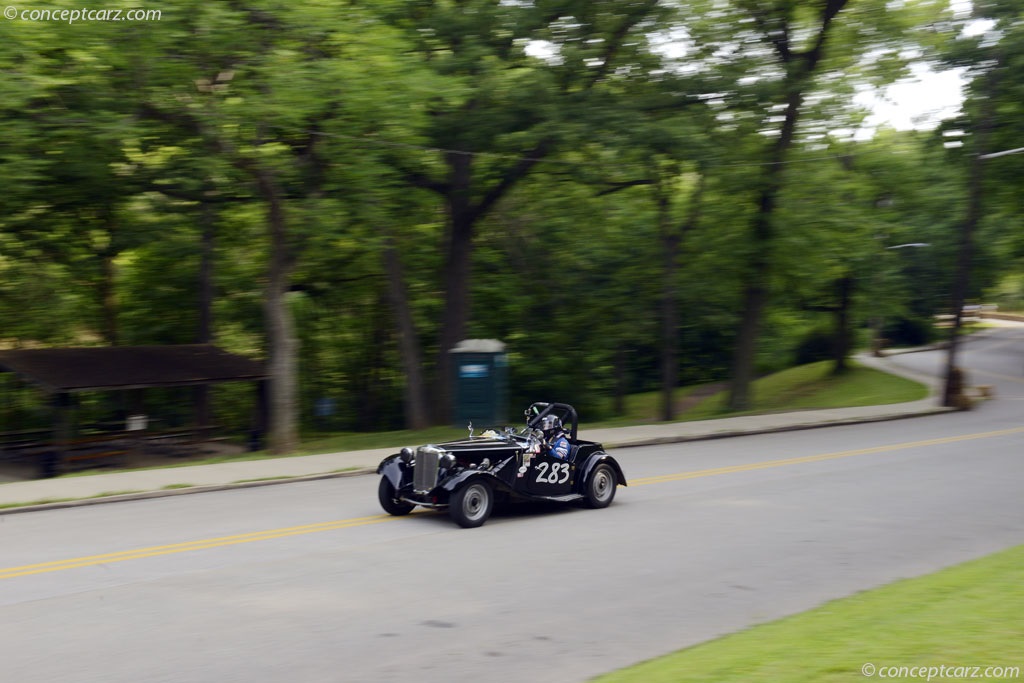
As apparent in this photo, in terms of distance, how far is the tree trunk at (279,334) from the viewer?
2198 cm

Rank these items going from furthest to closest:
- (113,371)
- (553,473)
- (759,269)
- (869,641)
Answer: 1. (759,269)
2. (113,371)
3. (553,473)
4. (869,641)

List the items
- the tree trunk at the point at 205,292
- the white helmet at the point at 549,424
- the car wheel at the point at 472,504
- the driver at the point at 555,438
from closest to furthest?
the car wheel at the point at 472,504 → the driver at the point at 555,438 → the white helmet at the point at 549,424 → the tree trunk at the point at 205,292

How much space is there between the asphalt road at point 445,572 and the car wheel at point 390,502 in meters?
0.19

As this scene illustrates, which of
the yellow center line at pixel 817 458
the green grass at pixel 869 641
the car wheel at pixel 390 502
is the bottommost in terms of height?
the green grass at pixel 869 641

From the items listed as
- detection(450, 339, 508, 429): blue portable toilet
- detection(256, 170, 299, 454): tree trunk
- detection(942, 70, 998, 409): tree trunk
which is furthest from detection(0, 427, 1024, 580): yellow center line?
detection(942, 70, 998, 409): tree trunk

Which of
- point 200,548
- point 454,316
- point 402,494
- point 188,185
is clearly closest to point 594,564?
point 402,494

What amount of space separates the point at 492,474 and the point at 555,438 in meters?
1.33

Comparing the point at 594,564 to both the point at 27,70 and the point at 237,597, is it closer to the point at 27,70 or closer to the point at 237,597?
the point at 237,597

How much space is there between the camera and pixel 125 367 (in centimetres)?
2394

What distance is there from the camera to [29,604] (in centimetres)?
857

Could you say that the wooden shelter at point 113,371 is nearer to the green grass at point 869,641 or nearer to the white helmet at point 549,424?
the white helmet at point 549,424

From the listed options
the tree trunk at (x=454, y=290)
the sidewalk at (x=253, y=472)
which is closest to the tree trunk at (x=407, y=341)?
the tree trunk at (x=454, y=290)

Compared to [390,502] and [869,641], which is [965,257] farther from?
[869,641]

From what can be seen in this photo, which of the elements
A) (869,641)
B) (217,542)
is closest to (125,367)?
(217,542)
